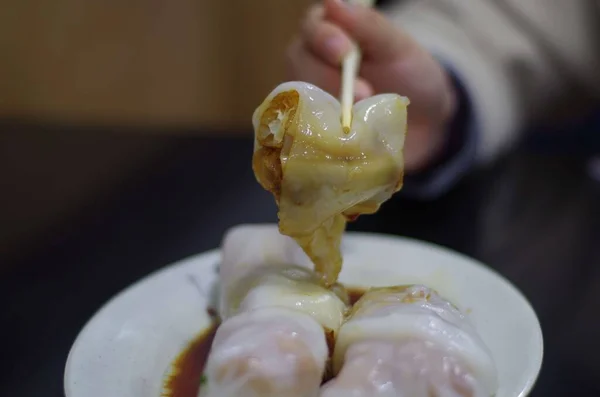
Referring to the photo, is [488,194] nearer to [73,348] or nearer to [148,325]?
[148,325]

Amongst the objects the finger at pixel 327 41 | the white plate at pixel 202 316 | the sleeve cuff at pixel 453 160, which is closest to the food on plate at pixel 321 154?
the white plate at pixel 202 316

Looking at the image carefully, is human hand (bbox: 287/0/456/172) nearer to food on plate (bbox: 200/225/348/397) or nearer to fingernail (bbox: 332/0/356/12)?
→ fingernail (bbox: 332/0/356/12)

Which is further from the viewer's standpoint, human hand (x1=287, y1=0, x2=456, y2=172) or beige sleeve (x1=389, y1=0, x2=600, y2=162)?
beige sleeve (x1=389, y1=0, x2=600, y2=162)

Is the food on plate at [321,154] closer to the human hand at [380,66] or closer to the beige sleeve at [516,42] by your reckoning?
the human hand at [380,66]

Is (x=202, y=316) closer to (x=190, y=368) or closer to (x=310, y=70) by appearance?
(x=190, y=368)

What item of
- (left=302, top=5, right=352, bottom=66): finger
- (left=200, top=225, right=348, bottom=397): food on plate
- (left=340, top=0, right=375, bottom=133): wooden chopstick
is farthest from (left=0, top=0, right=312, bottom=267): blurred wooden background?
(left=200, top=225, right=348, bottom=397): food on plate

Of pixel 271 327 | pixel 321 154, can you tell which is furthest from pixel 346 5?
pixel 271 327
